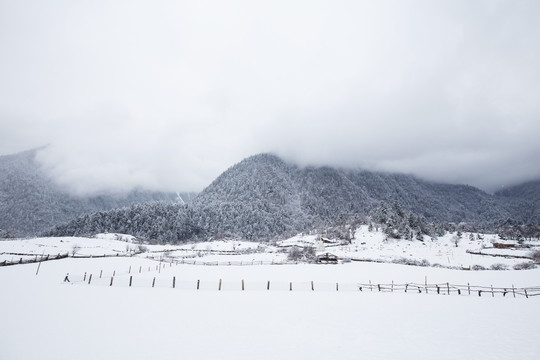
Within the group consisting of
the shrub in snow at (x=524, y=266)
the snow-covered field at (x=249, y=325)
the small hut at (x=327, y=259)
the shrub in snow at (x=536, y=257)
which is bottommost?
the snow-covered field at (x=249, y=325)

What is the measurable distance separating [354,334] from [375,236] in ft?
418

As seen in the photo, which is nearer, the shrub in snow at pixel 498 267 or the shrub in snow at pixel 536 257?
the shrub in snow at pixel 498 267

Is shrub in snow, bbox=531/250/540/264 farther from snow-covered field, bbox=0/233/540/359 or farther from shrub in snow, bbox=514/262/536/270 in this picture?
snow-covered field, bbox=0/233/540/359

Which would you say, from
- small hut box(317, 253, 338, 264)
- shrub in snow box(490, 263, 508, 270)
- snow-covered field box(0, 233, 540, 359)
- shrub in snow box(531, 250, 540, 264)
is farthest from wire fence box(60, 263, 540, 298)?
shrub in snow box(531, 250, 540, 264)

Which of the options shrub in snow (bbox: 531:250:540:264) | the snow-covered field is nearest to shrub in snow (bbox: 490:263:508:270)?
shrub in snow (bbox: 531:250:540:264)

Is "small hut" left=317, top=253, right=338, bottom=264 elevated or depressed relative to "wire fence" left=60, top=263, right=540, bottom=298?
elevated

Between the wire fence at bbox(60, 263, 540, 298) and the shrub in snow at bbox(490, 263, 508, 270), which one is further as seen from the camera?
the shrub in snow at bbox(490, 263, 508, 270)

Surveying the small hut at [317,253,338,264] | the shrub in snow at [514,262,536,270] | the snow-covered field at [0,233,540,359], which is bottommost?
the snow-covered field at [0,233,540,359]

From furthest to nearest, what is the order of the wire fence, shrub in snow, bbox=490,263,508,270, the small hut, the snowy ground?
1. the snowy ground
2. shrub in snow, bbox=490,263,508,270
3. the small hut
4. the wire fence


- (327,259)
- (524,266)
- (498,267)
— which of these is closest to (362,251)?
(327,259)

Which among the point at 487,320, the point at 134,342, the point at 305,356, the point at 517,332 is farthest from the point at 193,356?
the point at 487,320

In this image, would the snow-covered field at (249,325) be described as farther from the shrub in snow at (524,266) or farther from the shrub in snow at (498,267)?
the shrub in snow at (524,266)

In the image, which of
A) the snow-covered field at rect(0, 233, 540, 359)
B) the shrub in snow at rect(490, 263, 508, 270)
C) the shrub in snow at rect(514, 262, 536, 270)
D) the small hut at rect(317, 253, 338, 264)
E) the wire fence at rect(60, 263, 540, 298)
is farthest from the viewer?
the shrub in snow at rect(490, 263, 508, 270)

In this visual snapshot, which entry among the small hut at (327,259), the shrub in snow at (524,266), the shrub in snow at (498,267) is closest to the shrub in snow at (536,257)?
the shrub in snow at (524,266)
